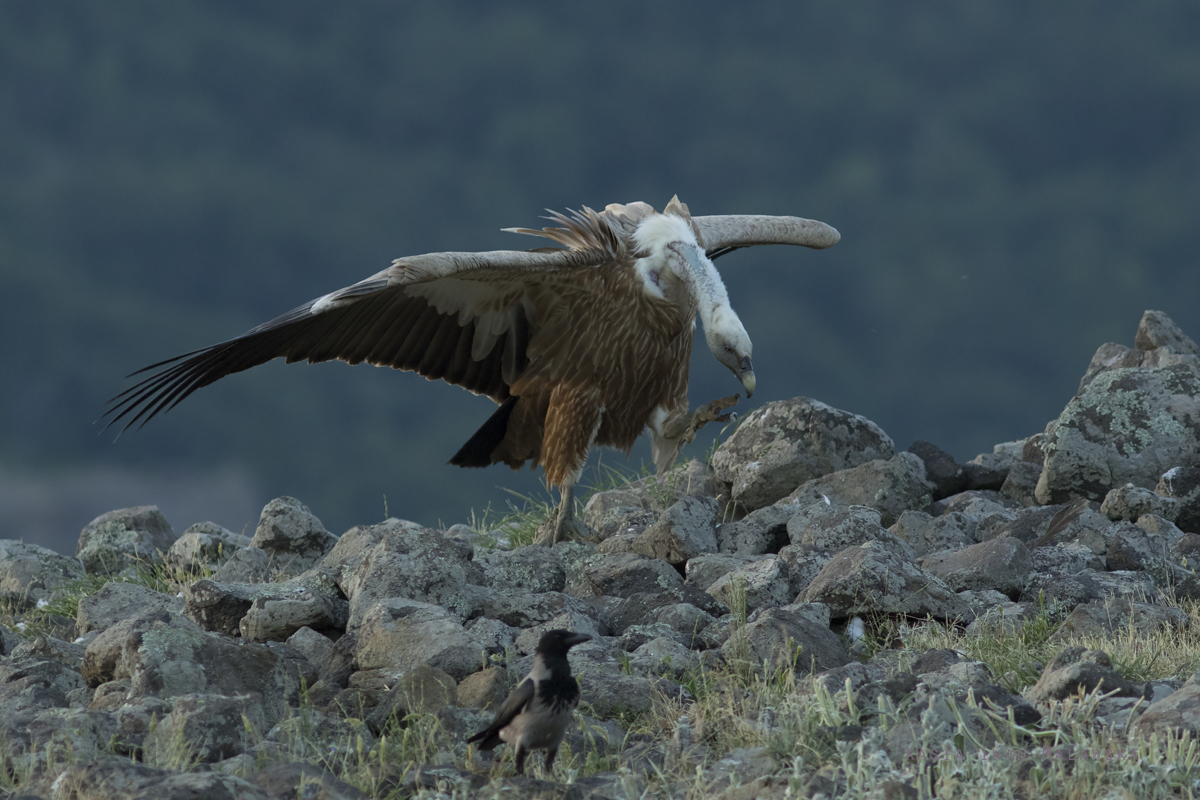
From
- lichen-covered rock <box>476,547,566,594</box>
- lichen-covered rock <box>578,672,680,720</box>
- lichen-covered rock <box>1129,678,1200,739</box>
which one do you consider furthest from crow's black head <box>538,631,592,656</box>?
lichen-covered rock <box>476,547,566,594</box>

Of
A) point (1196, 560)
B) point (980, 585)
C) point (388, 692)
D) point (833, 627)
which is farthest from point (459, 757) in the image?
point (1196, 560)

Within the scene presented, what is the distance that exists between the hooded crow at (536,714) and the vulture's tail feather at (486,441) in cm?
437

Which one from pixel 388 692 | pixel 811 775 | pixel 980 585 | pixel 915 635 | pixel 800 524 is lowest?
pixel 811 775

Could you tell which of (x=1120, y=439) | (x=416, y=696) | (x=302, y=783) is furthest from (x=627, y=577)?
(x=1120, y=439)

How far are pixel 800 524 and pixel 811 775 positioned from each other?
12.2ft

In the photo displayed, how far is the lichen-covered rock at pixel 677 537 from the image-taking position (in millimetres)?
6895

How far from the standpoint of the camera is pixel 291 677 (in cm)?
489

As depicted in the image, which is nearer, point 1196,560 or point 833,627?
point 833,627

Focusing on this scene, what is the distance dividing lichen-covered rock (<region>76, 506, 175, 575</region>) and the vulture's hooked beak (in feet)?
14.9

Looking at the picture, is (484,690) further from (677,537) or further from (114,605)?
(114,605)

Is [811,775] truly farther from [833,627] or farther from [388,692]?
[833,627]

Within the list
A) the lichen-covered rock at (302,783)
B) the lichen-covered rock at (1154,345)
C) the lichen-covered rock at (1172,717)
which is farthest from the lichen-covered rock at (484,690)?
the lichen-covered rock at (1154,345)

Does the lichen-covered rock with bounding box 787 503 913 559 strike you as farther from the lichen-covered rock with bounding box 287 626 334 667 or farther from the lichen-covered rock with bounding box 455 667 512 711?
the lichen-covered rock with bounding box 287 626 334 667

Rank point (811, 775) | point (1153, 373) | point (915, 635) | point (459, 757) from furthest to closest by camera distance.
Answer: point (1153, 373) < point (915, 635) < point (459, 757) < point (811, 775)
